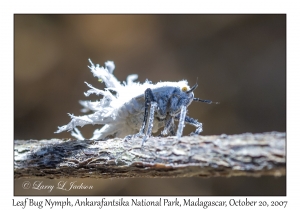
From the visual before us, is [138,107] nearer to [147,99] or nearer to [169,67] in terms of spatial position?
[147,99]

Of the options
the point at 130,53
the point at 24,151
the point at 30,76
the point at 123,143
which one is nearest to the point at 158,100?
the point at 123,143

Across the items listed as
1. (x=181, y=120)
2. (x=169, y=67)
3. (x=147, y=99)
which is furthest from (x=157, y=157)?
(x=169, y=67)

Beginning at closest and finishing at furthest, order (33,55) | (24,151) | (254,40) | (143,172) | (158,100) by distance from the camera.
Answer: (143,172)
(24,151)
(158,100)
(33,55)
(254,40)

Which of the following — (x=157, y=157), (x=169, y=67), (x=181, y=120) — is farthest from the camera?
(x=169, y=67)

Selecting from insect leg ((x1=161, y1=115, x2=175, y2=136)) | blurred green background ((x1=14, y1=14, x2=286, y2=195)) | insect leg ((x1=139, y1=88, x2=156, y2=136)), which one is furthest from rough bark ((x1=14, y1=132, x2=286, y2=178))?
blurred green background ((x1=14, y1=14, x2=286, y2=195))

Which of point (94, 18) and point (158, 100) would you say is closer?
point (158, 100)

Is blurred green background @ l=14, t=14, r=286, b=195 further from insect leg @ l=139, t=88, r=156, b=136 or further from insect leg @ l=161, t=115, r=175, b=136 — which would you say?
insect leg @ l=139, t=88, r=156, b=136

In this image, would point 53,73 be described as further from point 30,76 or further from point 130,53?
point 130,53
